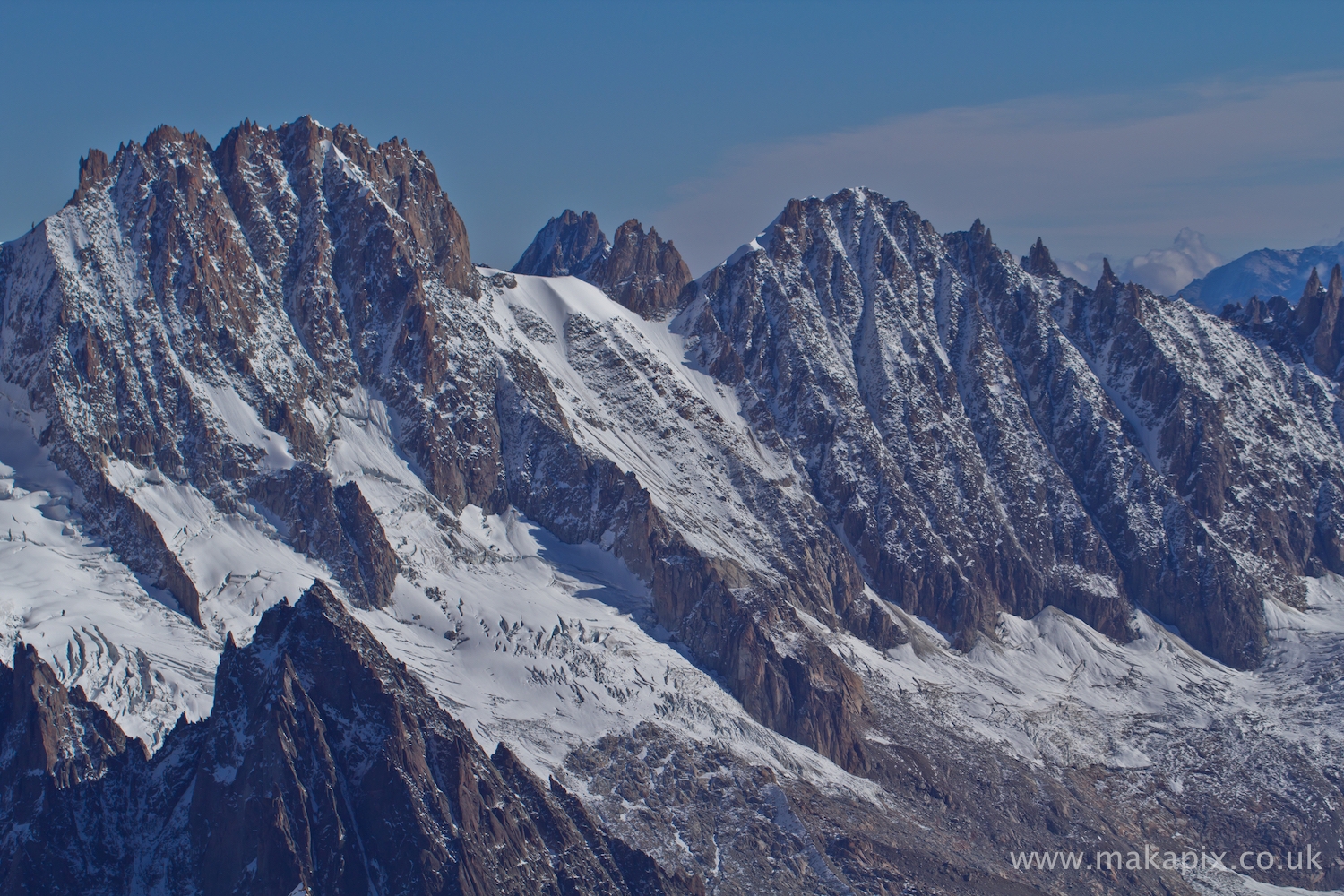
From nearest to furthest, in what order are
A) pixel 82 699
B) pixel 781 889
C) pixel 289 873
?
pixel 289 873 < pixel 82 699 < pixel 781 889

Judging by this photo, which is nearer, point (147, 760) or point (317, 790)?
point (317, 790)

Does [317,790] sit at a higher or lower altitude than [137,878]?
higher

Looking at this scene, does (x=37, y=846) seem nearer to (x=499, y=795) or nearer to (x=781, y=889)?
(x=499, y=795)

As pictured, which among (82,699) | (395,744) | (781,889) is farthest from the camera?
(781,889)

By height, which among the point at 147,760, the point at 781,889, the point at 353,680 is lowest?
the point at 781,889

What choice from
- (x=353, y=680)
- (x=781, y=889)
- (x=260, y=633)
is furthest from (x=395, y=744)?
(x=781, y=889)

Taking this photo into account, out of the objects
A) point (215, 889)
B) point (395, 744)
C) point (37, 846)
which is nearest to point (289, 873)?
point (215, 889)
